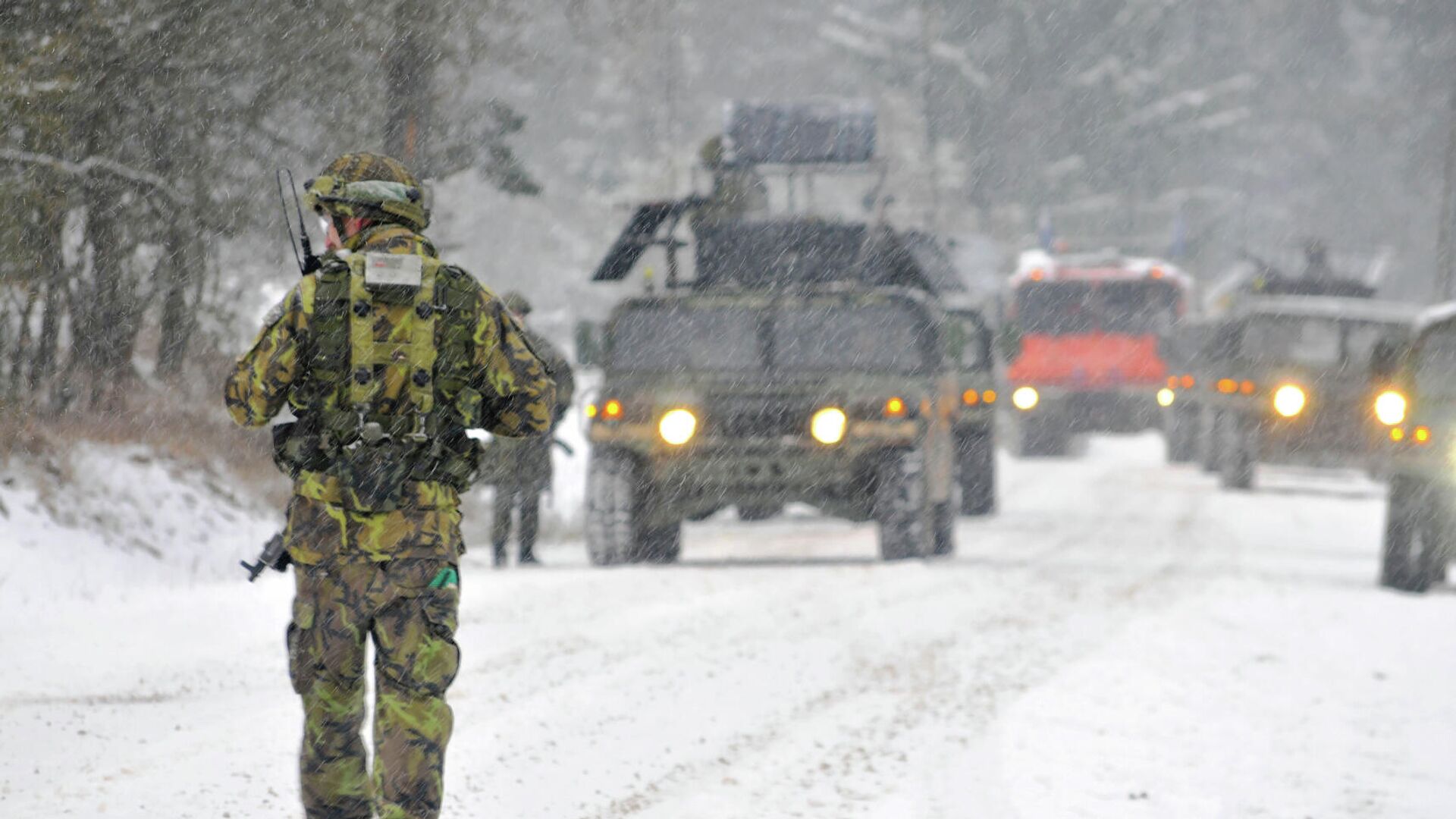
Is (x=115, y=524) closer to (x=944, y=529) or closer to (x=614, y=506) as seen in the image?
(x=614, y=506)

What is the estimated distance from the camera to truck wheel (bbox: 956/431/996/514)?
1750 centimetres

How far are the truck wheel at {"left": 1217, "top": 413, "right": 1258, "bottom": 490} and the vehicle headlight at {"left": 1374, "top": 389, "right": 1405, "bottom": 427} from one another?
8.67m

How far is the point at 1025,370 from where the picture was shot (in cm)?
2720

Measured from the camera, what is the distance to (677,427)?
→ 1232 centimetres

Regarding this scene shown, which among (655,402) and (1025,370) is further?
(1025,370)

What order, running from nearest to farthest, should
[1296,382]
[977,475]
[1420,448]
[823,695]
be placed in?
[823,695] → [1420,448] → [977,475] → [1296,382]

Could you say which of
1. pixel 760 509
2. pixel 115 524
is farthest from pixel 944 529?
pixel 115 524

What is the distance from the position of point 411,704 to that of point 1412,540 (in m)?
8.71

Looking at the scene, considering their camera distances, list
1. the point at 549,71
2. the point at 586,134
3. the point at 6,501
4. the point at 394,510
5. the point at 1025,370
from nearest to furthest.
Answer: the point at 394,510 → the point at 6,501 → the point at 1025,370 → the point at 549,71 → the point at 586,134

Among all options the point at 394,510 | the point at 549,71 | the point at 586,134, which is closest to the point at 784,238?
the point at 394,510

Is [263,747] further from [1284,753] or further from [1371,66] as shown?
[1371,66]

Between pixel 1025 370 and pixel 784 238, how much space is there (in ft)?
43.4

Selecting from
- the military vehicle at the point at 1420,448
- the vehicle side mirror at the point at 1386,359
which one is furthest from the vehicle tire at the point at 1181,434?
the military vehicle at the point at 1420,448

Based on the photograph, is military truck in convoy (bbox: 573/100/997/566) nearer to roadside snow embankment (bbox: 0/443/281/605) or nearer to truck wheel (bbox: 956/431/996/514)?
roadside snow embankment (bbox: 0/443/281/605)
